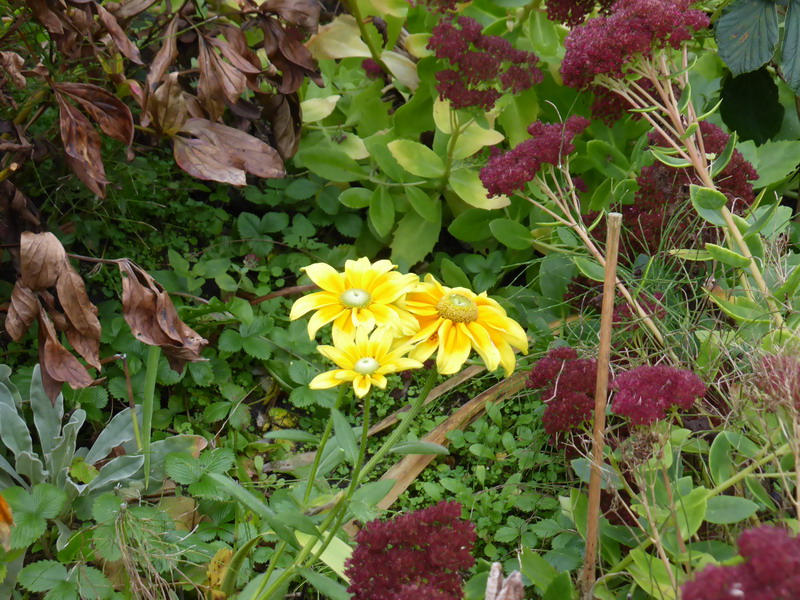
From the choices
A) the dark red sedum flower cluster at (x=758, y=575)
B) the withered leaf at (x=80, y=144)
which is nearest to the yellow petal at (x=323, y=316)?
the dark red sedum flower cluster at (x=758, y=575)

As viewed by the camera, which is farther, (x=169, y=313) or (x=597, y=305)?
(x=597, y=305)

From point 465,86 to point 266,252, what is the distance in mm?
807

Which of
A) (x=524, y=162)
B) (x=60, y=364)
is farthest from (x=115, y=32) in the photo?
(x=524, y=162)

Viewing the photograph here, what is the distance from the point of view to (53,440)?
1.85 m

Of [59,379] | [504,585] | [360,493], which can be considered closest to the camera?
[504,585]

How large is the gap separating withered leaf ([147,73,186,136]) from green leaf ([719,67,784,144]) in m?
1.52

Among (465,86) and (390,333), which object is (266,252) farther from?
(390,333)

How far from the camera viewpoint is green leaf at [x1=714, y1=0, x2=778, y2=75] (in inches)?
79.0

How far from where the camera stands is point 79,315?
1.84 meters

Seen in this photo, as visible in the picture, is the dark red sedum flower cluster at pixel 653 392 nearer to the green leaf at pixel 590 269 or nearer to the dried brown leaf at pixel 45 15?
the green leaf at pixel 590 269

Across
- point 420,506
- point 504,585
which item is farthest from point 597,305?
point 504,585

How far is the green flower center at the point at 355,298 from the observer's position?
1.22 metres

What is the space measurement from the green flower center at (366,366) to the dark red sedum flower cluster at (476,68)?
1203 mm

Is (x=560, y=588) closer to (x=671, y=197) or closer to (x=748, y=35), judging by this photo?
A: (x=671, y=197)
